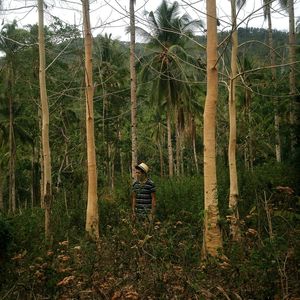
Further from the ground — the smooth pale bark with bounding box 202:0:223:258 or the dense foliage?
the smooth pale bark with bounding box 202:0:223:258

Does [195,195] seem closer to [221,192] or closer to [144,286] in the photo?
[221,192]

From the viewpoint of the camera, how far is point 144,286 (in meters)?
3.92

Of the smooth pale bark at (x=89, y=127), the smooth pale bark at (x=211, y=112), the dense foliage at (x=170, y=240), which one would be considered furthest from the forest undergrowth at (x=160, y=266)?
the smooth pale bark at (x=89, y=127)

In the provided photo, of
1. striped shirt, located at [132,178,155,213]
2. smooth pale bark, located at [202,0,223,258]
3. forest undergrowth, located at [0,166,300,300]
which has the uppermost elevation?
smooth pale bark, located at [202,0,223,258]

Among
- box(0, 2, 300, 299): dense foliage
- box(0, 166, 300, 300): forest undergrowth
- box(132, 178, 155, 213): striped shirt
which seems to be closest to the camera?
box(0, 166, 300, 300): forest undergrowth

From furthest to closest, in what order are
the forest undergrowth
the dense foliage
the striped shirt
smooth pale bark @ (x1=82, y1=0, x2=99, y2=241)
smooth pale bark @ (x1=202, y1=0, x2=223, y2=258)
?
smooth pale bark @ (x1=82, y1=0, x2=99, y2=241) < the striped shirt < smooth pale bark @ (x1=202, y1=0, x2=223, y2=258) < the dense foliage < the forest undergrowth

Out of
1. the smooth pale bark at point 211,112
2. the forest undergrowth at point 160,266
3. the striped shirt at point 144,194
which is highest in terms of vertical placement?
the smooth pale bark at point 211,112

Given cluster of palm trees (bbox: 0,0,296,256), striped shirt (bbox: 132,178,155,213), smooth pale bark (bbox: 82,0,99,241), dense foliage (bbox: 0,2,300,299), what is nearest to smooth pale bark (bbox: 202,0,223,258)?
cluster of palm trees (bbox: 0,0,296,256)

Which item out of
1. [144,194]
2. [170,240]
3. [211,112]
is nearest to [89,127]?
[144,194]

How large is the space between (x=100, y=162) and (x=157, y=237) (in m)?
20.8

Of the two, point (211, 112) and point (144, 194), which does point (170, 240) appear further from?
point (144, 194)

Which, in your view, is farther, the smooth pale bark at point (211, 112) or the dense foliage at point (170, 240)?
the smooth pale bark at point (211, 112)

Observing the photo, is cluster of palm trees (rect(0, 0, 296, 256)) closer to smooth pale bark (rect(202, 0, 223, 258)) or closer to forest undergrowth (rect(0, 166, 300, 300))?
smooth pale bark (rect(202, 0, 223, 258))

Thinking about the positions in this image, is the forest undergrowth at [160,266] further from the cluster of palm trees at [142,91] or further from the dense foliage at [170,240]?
the cluster of palm trees at [142,91]
